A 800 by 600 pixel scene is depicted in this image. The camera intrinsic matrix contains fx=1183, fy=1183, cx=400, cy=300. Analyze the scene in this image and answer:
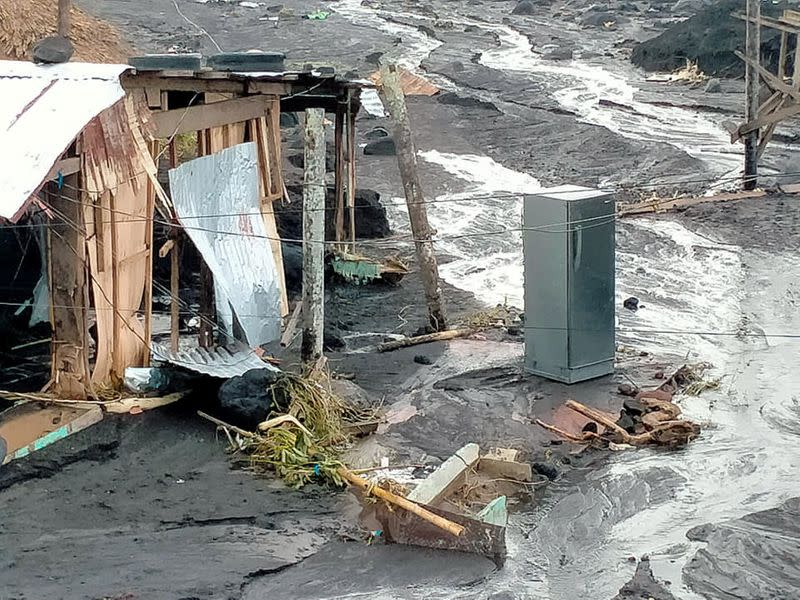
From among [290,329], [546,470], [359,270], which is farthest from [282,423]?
[359,270]

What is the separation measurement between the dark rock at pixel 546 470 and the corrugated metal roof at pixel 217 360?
2.60 metres

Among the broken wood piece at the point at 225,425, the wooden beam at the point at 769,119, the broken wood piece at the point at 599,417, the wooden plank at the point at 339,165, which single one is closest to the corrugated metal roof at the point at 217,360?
the broken wood piece at the point at 225,425

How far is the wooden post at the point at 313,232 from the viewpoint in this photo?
35.4ft

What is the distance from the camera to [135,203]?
10.8 metres

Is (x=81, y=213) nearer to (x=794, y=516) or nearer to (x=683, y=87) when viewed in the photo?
(x=794, y=516)

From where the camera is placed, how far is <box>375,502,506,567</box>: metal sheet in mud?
28.3 feet

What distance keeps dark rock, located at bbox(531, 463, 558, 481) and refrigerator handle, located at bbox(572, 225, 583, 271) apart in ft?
8.49

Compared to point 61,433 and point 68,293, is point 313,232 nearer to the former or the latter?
point 68,293

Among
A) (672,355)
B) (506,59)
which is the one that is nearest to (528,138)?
(506,59)

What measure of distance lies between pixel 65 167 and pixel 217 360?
2441 mm

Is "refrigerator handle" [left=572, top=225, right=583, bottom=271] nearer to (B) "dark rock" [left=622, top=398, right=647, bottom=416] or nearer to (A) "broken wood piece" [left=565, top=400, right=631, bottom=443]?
(A) "broken wood piece" [left=565, top=400, right=631, bottom=443]

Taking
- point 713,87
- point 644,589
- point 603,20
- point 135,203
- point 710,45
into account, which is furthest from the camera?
point 603,20

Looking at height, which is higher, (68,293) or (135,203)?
(135,203)

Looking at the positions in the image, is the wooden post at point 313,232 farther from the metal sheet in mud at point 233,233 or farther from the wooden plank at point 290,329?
the wooden plank at point 290,329
